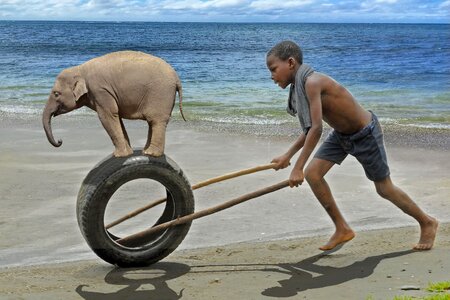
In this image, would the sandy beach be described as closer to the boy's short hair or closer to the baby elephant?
the baby elephant

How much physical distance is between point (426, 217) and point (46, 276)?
120 inches

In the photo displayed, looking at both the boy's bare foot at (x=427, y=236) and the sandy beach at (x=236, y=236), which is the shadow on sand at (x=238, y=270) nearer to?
the sandy beach at (x=236, y=236)

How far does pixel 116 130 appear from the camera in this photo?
16.9 ft

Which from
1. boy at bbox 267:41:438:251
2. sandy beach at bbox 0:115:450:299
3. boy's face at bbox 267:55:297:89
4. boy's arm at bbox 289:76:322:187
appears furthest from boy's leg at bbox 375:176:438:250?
boy's face at bbox 267:55:297:89

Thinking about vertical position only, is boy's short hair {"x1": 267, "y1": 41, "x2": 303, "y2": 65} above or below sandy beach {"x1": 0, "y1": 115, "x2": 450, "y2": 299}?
above

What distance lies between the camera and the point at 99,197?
521 centimetres

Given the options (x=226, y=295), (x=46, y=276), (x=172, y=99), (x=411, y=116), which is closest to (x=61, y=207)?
(x=46, y=276)

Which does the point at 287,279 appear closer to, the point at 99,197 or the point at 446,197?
the point at 99,197

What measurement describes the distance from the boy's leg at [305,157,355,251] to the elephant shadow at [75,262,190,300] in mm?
1196

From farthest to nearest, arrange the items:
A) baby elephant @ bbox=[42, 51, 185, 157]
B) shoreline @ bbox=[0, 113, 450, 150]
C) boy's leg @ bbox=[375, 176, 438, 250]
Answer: shoreline @ bbox=[0, 113, 450, 150], boy's leg @ bbox=[375, 176, 438, 250], baby elephant @ bbox=[42, 51, 185, 157]

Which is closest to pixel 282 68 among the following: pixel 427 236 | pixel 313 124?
pixel 313 124

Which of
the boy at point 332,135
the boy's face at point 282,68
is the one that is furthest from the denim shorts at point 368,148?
the boy's face at point 282,68

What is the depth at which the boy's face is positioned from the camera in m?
5.24

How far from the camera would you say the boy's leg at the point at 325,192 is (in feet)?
18.7
